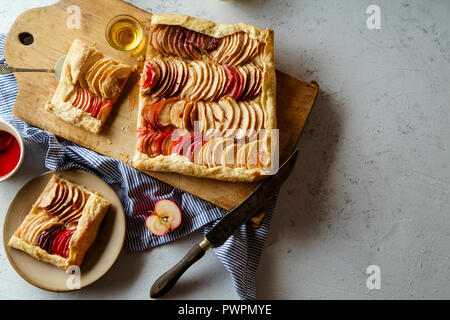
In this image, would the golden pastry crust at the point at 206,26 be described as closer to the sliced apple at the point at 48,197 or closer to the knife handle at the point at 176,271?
the sliced apple at the point at 48,197

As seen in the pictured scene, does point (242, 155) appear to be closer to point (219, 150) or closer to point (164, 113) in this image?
point (219, 150)

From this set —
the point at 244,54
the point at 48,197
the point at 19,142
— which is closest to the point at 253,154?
the point at 244,54

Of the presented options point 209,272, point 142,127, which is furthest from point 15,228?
point 209,272

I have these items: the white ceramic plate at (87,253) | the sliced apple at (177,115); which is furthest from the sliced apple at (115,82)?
the white ceramic plate at (87,253)

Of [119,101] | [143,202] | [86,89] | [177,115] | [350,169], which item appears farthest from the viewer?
[350,169]

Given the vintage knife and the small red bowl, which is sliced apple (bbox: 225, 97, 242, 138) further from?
the small red bowl

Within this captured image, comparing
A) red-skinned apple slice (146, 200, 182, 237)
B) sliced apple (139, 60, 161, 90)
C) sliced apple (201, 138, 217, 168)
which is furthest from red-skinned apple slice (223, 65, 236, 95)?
red-skinned apple slice (146, 200, 182, 237)
